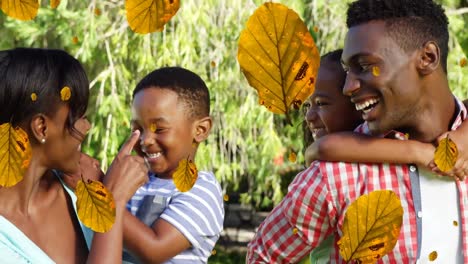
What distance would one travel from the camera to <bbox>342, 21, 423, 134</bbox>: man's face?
4.34 feet

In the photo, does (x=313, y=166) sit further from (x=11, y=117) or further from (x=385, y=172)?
(x=11, y=117)

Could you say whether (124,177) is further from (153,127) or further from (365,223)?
(365,223)

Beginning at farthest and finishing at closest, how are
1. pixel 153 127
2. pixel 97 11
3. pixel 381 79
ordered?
pixel 97 11, pixel 153 127, pixel 381 79

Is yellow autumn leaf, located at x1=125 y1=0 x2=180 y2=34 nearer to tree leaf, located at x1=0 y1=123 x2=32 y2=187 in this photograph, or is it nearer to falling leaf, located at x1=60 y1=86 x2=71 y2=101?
falling leaf, located at x1=60 y1=86 x2=71 y2=101

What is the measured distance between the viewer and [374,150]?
1384 mm

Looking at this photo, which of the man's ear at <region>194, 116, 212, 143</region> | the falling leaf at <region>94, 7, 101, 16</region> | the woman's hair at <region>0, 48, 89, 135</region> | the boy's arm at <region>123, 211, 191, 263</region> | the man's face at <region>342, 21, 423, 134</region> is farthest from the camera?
the falling leaf at <region>94, 7, 101, 16</region>

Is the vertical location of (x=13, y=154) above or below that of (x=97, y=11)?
below

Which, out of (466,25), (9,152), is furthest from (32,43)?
(9,152)

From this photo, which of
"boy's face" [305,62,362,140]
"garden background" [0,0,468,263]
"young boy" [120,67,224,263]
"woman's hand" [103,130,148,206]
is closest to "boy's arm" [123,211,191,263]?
"young boy" [120,67,224,263]

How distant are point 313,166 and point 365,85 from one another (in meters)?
0.15

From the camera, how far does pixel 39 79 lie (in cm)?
146

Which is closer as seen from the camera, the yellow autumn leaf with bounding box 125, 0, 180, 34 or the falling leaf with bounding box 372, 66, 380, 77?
the falling leaf with bounding box 372, 66, 380, 77

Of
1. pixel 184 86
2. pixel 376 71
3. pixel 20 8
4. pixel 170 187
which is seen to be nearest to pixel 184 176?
pixel 170 187

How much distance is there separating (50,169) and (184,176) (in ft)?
1.10
